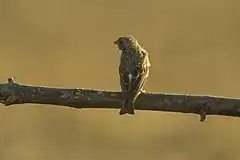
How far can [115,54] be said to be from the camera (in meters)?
17.1

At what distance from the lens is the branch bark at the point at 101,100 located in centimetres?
587

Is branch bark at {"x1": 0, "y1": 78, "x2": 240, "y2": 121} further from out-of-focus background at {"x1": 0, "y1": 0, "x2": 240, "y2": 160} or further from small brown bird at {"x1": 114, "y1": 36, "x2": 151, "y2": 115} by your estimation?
out-of-focus background at {"x1": 0, "y1": 0, "x2": 240, "y2": 160}

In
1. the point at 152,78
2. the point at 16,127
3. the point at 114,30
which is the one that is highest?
the point at 114,30

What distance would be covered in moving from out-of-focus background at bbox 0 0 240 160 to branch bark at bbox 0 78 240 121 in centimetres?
589

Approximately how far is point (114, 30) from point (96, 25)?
1.80 ft

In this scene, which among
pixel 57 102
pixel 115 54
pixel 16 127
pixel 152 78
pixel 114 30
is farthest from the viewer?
pixel 114 30

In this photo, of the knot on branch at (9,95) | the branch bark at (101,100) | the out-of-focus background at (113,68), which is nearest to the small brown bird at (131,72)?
the branch bark at (101,100)

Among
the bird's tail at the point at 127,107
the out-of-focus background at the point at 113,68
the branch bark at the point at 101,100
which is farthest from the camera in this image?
the out-of-focus background at the point at 113,68

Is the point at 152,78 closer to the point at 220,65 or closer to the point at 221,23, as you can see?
the point at 220,65

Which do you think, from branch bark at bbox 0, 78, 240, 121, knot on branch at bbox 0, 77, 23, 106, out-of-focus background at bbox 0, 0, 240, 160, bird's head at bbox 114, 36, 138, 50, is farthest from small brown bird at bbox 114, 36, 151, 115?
out-of-focus background at bbox 0, 0, 240, 160

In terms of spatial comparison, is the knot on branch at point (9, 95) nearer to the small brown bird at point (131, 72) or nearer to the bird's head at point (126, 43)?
the small brown bird at point (131, 72)

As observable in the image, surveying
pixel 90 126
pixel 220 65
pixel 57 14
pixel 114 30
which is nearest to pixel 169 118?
pixel 90 126

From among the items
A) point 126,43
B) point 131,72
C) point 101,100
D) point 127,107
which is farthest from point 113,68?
point 101,100

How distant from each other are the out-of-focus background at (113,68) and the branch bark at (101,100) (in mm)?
5890
